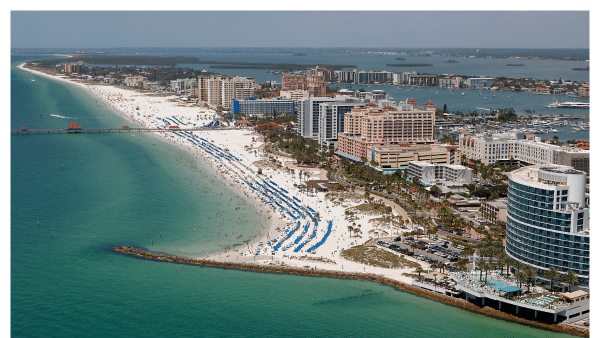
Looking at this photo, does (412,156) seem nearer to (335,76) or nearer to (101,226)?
(101,226)

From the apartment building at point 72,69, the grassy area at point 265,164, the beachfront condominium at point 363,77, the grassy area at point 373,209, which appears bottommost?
the grassy area at point 373,209

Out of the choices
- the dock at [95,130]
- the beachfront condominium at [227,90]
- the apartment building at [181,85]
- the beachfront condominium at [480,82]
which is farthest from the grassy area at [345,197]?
the beachfront condominium at [480,82]

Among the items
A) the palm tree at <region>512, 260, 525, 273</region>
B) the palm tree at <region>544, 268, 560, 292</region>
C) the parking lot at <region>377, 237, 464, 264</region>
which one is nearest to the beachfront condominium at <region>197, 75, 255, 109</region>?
the parking lot at <region>377, 237, 464, 264</region>

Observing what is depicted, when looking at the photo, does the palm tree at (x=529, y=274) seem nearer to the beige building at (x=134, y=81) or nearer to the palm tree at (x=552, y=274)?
the palm tree at (x=552, y=274)

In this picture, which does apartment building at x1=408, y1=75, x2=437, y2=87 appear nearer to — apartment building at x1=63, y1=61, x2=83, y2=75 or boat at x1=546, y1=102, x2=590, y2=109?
boat at x1=546, y1=102, x2=590, y2=109

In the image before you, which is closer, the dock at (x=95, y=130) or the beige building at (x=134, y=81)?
the dock at (x=95, y=130)

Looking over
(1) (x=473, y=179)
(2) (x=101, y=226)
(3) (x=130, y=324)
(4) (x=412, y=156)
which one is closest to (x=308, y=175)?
(4) (x=412, y=156)
